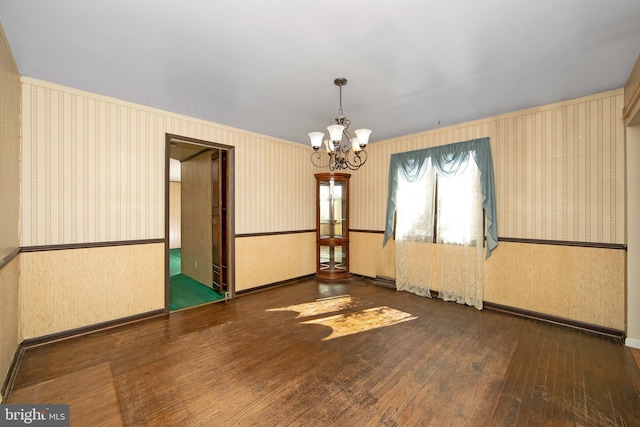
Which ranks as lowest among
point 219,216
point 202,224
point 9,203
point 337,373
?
A: point 337,373

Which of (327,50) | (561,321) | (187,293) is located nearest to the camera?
(327,50)

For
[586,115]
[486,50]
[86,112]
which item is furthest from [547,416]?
[86,112]

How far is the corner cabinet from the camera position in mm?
5348

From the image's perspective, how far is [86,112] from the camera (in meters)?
3.03

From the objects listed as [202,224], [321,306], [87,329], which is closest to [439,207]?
[321,306]

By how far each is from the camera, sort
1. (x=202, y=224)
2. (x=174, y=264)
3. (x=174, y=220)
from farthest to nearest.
Answer: (x=174, y=220) < (x=174, y=264) < (x=202, y=224)

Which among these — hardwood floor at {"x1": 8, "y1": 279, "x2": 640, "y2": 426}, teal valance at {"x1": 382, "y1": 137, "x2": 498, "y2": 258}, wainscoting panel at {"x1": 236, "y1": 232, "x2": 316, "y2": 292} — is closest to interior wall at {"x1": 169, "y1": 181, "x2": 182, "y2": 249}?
wainscoting panel at {"x1": 236, "y1": 232, "x2": 316, "y2": 292}

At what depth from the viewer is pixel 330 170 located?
133 inches

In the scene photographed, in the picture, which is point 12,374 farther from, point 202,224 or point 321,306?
point 202,224

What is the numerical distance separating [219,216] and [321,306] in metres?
2.23

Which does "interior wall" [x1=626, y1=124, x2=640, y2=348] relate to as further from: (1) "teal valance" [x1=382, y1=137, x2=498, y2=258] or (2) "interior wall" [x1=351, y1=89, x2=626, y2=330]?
(1) "teal valance" [x1=382, y1=137, x2=498, y2=258]

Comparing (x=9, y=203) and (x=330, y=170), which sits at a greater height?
(x=330, y=170)

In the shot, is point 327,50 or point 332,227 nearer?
point 327,50

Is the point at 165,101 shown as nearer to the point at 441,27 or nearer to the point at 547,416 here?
the point at 441,27
